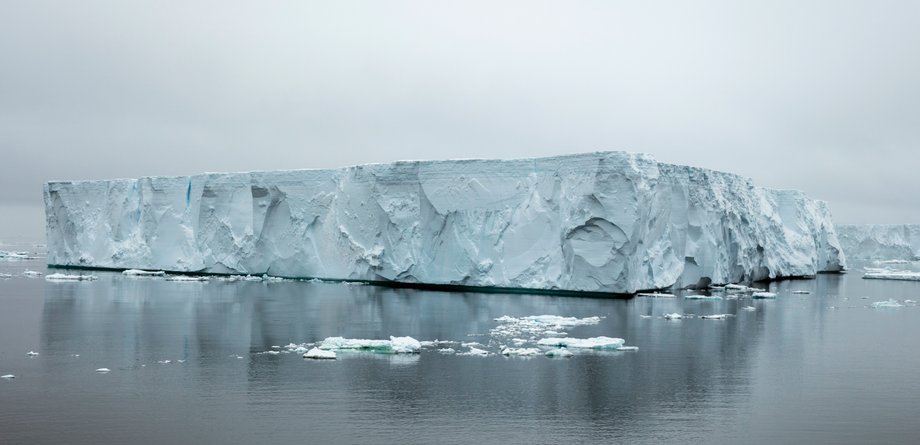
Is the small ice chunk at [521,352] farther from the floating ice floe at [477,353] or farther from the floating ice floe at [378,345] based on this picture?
the floating ice floe at [378,345]

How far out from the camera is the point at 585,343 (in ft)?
35.9

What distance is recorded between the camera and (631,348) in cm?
1093

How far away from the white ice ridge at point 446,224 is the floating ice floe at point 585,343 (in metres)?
7.97

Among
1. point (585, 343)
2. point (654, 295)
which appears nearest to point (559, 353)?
point (585, 343)

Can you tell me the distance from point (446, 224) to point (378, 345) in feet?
37.0

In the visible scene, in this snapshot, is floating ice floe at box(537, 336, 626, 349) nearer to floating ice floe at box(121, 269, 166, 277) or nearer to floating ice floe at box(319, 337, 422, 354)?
floating ice floe at box(319, 337, 422, 354)

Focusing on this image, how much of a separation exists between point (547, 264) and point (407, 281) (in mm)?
4335

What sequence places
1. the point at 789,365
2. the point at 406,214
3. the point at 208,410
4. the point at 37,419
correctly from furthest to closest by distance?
the point at 406,214, the point at 789,365, the point at 208,410, the point at 37,419

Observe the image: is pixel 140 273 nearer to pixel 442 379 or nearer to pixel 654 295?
pixel 654 295

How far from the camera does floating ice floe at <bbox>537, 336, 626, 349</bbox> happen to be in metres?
10.9

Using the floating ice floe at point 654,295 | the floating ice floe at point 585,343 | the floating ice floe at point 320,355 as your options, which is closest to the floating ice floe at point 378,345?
the floating ice floe at point 320,355

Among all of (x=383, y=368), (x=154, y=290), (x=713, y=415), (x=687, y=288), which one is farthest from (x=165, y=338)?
(x=687, y=288)

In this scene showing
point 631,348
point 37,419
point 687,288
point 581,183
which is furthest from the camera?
point 687,288

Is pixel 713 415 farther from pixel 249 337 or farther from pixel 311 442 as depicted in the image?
pixel 249 337
